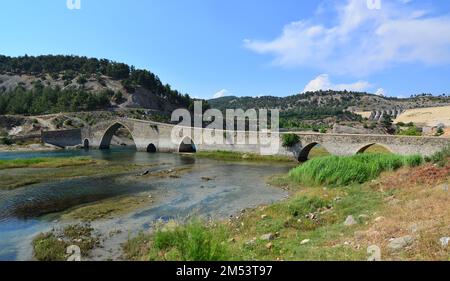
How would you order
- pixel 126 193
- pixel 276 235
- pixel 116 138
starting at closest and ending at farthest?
pixel 276 235
pixel 126 193
pixel 116 138

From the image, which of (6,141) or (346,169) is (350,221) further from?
(6,141)

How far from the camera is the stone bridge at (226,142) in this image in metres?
37.6

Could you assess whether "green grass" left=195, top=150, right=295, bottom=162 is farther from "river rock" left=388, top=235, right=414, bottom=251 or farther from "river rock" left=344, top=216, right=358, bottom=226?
"river rock" left=388, top=235, right=414, bottom=251

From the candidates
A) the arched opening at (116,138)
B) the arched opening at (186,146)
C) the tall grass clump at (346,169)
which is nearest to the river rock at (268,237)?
the tall grass clump at (346,169)

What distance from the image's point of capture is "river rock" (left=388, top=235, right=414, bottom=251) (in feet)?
30.4

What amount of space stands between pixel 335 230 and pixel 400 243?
332 centimetres

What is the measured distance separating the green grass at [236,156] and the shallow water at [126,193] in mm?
8458

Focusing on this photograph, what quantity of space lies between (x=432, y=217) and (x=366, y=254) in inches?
130

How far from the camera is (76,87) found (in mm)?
125625

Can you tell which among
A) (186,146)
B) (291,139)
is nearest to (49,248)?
(291,139)
